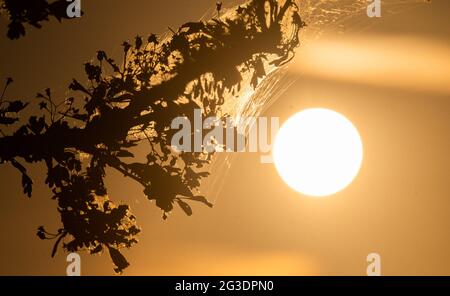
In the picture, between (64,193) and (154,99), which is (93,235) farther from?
(154,99)

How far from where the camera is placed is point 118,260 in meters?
11.8

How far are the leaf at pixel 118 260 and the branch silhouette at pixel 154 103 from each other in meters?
0.02

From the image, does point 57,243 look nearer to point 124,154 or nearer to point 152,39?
point 124,154

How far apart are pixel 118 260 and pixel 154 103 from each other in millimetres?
3032

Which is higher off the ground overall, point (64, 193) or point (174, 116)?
point (174, 116)

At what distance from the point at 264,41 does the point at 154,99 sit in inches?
95.0

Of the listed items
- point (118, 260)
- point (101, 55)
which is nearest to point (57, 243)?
point (118, 260)

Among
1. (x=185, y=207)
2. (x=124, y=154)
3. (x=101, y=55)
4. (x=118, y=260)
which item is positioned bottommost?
(x=118, y=260)

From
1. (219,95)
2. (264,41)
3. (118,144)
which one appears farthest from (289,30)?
(118,144)

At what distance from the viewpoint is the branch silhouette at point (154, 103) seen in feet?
39.2

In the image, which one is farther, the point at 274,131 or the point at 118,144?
the point at 274,131
